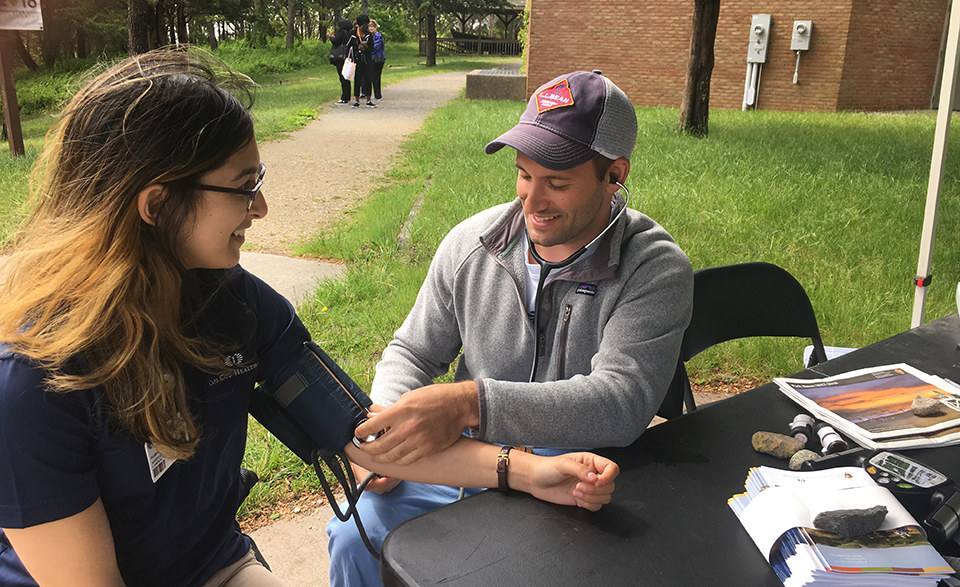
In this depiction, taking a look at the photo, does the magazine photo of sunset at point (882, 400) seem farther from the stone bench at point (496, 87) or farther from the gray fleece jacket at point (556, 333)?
the stone bench at point (496, 87)

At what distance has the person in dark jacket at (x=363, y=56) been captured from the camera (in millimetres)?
15602

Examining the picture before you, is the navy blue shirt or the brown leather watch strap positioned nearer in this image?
the navy blue shirt

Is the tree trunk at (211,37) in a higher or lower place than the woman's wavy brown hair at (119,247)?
higher

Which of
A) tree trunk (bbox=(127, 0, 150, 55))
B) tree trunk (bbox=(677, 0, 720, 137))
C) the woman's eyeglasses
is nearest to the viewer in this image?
the woman's eyeglasses

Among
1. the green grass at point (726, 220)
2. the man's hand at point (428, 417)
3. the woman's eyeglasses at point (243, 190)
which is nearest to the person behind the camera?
the woman's eyeglasses at point (243, 190)

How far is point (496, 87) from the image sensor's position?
17.5 metres

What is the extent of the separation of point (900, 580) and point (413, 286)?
3731 millimetres

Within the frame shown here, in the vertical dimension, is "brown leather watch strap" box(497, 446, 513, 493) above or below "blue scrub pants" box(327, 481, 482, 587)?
above

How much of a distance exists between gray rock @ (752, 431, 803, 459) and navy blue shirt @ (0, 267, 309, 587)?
113 centimetres

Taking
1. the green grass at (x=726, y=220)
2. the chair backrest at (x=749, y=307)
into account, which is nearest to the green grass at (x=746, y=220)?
the green grass at (x=726, y=220)

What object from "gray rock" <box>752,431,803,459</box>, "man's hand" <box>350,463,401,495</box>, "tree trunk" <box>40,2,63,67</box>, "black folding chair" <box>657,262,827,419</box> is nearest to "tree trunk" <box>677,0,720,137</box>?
"black folding chair" <box>657,262,827,419</box>

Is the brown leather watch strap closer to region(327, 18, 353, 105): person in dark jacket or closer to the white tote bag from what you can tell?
the white tote bag

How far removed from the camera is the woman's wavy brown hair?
130 centimetres

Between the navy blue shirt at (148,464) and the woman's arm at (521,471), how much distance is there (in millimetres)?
324
